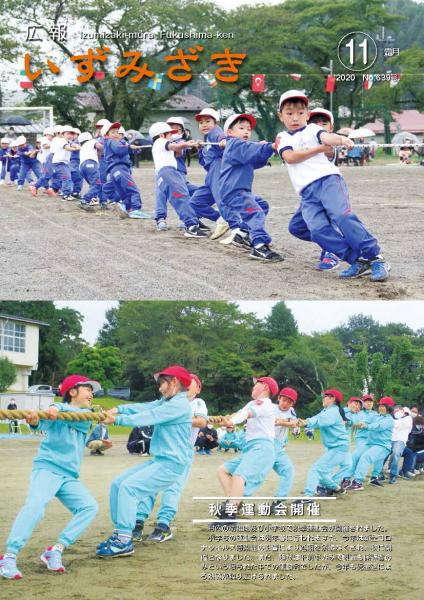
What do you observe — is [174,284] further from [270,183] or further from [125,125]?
[125,125]

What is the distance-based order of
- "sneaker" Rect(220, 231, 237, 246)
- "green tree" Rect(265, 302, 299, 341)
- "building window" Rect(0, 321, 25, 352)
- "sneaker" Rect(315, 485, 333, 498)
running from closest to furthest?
"building window" Rect(0, 321, 25, 352)
"green tree" Rect(265, 302, 299, 341)
"sneaker" Rect(315, 485, 333, 498)
"sneaker" Rect(220, 231, 237, 246)

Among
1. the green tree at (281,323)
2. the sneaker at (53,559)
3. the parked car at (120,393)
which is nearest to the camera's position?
the sneaker at (53,559)

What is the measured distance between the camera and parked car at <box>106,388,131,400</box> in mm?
6883

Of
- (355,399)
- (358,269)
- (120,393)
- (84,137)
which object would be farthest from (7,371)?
(84,137)

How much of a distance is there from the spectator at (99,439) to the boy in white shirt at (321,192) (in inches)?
102

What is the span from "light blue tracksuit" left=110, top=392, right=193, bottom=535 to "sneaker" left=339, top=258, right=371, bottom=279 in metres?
2.97

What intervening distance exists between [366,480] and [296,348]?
215cm

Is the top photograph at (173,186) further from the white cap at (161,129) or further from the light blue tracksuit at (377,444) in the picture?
the light blue tracksuit at (377,444)

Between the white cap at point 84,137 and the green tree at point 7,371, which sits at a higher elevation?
the white cap at point 84,137

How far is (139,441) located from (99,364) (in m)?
3.35

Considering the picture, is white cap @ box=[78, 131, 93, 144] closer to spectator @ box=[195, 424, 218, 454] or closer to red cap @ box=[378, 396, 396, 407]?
spectator @ box=[195, 424, 218, 454]

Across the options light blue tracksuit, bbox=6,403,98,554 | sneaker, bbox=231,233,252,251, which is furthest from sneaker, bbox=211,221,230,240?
light blue tracksuit, bbox=6,403,98,554

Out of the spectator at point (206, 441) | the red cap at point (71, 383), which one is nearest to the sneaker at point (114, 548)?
the red cap at point (71, 383)

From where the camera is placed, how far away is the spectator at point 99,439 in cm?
802
